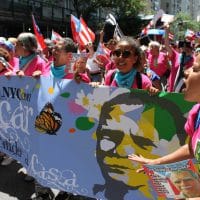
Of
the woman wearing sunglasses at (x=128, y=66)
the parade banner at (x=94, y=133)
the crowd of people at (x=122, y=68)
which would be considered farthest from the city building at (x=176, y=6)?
the woman wearing sunglasses at (x=128, y=66)

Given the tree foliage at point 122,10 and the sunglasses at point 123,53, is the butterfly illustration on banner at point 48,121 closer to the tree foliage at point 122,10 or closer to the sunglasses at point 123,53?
the sunglasses at point 123,53

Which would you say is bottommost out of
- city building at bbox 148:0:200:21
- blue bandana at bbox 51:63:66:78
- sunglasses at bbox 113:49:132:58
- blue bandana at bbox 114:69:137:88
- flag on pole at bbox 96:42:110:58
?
city building at bbox 148:0:200:21

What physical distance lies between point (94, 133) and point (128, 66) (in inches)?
24.7

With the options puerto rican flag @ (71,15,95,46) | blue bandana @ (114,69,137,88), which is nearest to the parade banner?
blue bandana @ (114,69,137,88)

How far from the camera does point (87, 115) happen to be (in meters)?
3.99

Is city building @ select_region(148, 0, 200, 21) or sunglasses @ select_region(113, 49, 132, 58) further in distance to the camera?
city building @ select_region(148, 0, 200, 21)

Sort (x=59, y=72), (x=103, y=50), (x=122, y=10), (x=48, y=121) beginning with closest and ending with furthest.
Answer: (x=48, y=121)
(x=59, y=72)
(x=103, y=50)
(x=122, y=10)

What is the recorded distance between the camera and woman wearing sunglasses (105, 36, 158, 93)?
3900mm

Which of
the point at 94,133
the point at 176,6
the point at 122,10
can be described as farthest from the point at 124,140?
the point at 176,6

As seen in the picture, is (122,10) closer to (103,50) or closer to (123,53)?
(103,50)

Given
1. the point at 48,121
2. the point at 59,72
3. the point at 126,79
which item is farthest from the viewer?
the point at 59,72

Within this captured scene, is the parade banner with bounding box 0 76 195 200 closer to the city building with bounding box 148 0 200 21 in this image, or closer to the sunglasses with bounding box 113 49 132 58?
the sunglasses with bounding box 113 49 132 58

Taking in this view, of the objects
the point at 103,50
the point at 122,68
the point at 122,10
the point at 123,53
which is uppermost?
the point at 123,53

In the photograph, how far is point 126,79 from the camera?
12.8ft
